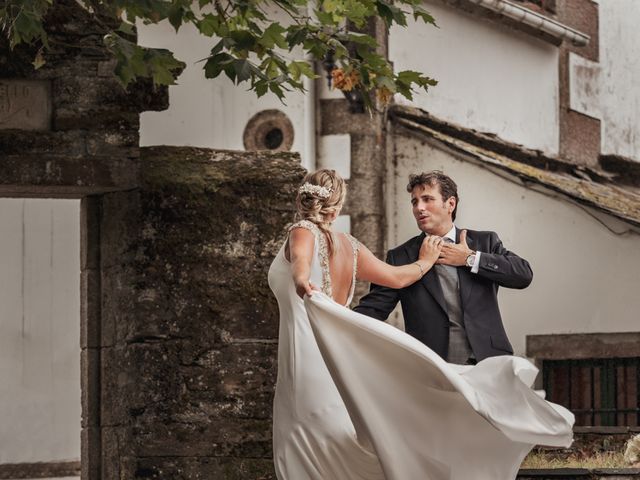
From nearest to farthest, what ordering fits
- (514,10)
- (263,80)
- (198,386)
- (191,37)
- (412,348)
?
(412,348)
(263,80)
(198,386)
(191,37)
(514,10)

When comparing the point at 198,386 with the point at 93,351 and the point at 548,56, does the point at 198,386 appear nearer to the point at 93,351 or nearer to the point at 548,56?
the point at 93,351

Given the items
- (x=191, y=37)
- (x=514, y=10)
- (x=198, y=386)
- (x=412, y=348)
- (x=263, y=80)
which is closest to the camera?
(x=412, y=348)

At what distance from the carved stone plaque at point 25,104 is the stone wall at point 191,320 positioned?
2.06ft

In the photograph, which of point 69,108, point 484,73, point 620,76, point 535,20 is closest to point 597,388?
point 484,73

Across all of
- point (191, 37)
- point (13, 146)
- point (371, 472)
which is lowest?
point (371, 472)

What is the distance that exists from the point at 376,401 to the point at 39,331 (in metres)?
9.54

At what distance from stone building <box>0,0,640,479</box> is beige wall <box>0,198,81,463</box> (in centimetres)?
2

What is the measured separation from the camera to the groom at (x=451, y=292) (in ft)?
29.3

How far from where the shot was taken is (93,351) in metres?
10.6

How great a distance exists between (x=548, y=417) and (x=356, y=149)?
10.3m

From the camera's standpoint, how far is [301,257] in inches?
339

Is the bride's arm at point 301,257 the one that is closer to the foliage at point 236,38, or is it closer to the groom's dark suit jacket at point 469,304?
the groom's dark suit jacket at point 469,304

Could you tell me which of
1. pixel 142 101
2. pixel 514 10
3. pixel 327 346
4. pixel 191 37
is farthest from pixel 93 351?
pixel 514 10

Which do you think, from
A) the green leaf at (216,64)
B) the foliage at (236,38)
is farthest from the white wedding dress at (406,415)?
the foliage at (236,38)
